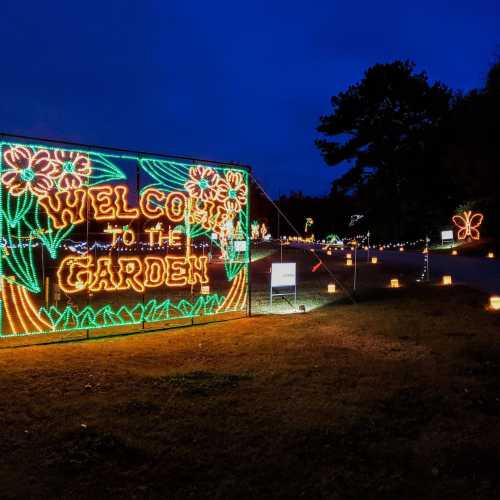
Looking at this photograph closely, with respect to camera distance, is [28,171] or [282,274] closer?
[28,171]

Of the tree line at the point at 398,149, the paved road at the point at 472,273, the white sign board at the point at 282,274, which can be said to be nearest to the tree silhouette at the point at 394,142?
the tree line at the point at 398,149

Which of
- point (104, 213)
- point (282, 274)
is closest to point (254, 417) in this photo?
point (104, 213)

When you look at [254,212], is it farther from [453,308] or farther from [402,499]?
[402,499]

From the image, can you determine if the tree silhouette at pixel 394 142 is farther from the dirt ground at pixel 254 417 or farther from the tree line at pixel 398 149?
the dirt ground at pixel 254 417

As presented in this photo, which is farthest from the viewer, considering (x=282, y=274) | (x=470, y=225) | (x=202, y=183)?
(x=470, y=225)

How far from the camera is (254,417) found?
17.7ft

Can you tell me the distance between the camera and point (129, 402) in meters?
5.80

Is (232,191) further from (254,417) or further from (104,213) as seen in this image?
(254,417)

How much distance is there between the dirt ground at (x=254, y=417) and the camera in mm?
4059

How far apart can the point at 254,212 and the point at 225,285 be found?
157ft

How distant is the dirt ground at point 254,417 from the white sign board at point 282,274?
11.4 ft

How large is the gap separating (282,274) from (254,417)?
7.58 m

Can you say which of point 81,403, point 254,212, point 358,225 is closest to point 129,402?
point 81,403

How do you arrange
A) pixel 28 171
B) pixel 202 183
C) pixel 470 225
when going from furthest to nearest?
pixel 470 225 → pixel 202 183 → pixel 28 171
